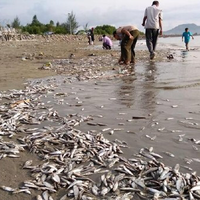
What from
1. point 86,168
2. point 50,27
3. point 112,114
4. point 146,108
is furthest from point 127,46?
point 50,27

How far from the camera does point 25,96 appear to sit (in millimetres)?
8039

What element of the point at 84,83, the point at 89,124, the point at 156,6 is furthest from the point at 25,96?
the point at 156,6

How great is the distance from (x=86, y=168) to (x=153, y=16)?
1237cm

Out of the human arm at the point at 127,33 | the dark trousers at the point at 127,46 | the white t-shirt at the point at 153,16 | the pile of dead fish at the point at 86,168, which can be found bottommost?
the pile of dead fish at the point at 86,168

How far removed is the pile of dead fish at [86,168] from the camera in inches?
132

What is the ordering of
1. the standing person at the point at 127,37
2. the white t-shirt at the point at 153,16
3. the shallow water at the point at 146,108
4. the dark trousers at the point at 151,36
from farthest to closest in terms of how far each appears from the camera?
the dark trousers at the point at 151,36 < the white t-shirt at the point at 153,16 < the standing person at the point at 127,37 < the shallow water at the point at 146,108

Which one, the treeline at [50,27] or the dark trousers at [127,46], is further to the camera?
the treeline at [50,27]

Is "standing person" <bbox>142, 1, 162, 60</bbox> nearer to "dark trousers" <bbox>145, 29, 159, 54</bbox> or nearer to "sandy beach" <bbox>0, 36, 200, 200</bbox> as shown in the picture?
"dark trousers" <bbox>145, 29, 159, 54</bbox>

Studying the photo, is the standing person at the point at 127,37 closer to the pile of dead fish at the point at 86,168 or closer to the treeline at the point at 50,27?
the pile of dead fish at the point at 86,168

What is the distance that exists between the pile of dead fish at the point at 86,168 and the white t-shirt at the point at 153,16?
10421 millimetres

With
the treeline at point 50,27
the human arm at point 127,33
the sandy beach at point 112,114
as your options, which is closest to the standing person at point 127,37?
the human arm at point 127,33

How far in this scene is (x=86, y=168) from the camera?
3906 mm

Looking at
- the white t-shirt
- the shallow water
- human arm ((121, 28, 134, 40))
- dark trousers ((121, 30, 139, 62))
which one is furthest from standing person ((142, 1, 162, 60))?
the shallow water

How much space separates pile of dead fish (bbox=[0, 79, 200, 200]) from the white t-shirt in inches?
410
